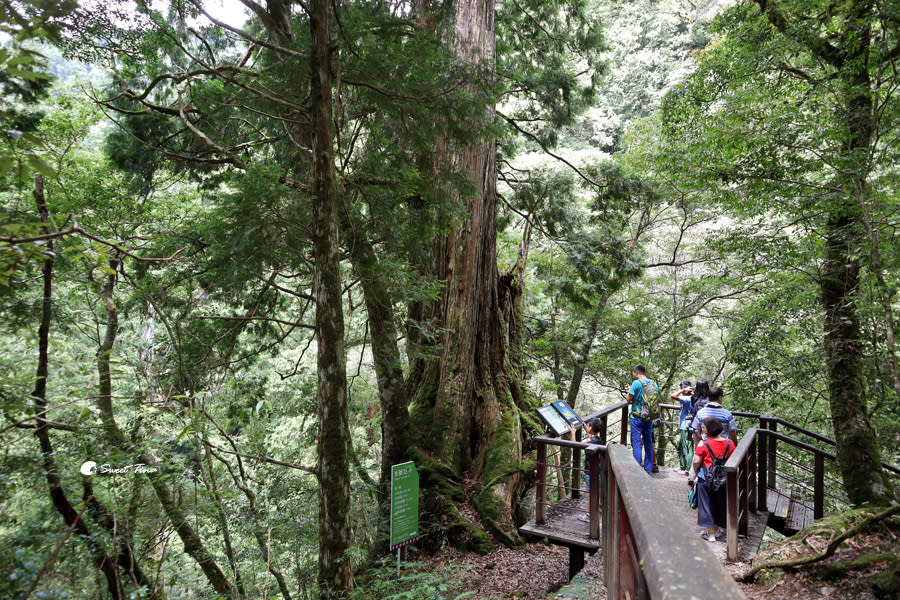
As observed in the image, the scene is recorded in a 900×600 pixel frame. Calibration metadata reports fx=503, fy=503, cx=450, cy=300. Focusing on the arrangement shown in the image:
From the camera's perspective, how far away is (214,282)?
17.4ft

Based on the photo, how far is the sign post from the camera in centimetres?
505

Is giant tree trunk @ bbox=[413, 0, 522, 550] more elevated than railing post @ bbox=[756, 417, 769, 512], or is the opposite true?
giant tree trunk @ bbox=[413, 0, 522, 550]

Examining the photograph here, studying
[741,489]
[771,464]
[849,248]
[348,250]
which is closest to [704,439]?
[741,489]

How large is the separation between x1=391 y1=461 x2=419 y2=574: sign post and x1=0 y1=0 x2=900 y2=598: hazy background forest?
604 mm

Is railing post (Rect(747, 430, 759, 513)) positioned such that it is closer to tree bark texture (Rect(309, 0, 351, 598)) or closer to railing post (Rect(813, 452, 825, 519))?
railing post (Rect(813, 452, 825, 519))

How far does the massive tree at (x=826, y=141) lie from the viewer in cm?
543

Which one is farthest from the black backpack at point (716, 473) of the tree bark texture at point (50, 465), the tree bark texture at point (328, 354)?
the tree bark texture at point (50, 465)

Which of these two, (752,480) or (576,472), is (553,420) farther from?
(752,480)

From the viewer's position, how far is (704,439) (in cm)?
536

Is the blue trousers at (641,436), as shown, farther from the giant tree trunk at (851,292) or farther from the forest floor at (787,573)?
the giant tree trunk at (851,292)

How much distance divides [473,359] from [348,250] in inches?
108

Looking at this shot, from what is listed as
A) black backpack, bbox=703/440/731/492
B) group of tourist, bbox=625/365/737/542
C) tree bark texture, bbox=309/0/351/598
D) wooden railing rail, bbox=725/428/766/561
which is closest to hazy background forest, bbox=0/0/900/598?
tree bark texture, bbox=309/0/351/598

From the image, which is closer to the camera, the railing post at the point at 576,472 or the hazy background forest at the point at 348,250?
the hazy background forest at the point at 348,250

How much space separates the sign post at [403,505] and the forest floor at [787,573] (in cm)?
84
